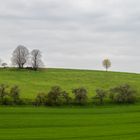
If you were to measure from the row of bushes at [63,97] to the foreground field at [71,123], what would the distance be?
758 centimetres

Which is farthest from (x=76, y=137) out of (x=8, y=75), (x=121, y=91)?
(x=8, y=75)

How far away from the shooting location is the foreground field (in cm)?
5006

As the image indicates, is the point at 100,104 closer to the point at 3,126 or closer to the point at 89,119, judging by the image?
the point at 89,119

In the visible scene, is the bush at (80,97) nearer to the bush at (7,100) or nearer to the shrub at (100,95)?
the shrub at (100,95)

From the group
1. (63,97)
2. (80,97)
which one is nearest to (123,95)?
(80,97)

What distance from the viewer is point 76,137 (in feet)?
162

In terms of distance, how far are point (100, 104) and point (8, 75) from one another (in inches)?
1857

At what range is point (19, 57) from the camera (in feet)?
501

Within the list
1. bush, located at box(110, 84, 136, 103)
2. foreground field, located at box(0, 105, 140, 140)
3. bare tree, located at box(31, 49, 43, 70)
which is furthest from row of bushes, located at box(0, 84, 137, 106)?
bare tree, located at box(31, 49, 43, 70)

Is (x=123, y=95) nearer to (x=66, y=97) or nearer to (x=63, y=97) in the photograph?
(x=66, y=97)

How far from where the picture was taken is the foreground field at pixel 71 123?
164 feet

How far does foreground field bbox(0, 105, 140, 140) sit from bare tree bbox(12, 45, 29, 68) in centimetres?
7535

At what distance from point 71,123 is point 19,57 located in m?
94.0

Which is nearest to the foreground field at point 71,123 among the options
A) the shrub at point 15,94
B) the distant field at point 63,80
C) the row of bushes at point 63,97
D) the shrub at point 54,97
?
the row of bushes at point 63,97
